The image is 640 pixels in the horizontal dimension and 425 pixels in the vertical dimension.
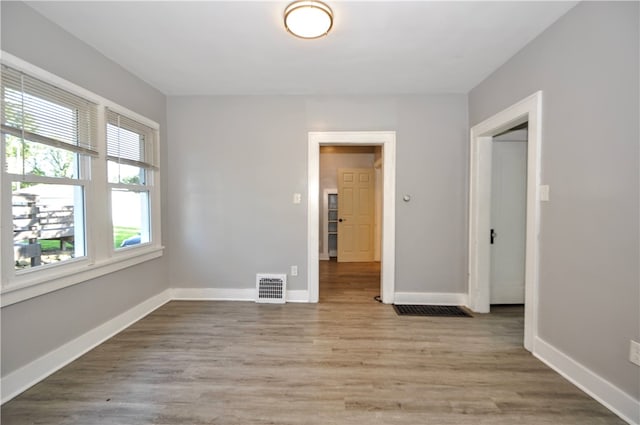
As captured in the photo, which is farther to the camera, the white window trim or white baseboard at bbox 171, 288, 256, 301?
white baseboard at bbox 171, 288, 256, 301

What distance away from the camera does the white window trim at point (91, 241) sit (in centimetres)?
168

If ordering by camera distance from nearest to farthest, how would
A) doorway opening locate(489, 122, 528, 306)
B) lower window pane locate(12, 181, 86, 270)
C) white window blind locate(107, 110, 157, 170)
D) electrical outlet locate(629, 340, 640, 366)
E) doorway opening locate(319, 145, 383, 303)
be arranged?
electrical outlet locate(629, 340, 640, 366) < lower window pane locate(12, 181, 86, 270) < white window blind locate(107, 110, 157, 170) < doorway opening locate(489, 122, 528, 306) < doorway opening locate(319, 145, 383, 303)

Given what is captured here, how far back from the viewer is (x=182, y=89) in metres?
3.22

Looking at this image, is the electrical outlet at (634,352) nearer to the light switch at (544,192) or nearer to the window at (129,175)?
the light switch at (544,192)

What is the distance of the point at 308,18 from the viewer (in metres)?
1.81

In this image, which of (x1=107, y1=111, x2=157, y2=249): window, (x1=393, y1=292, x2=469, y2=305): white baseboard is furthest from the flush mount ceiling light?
(x1=393, y1=292, x2=469, y2=305): white baseboard

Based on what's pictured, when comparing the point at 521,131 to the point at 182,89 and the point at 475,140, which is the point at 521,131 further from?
the point at 182,89

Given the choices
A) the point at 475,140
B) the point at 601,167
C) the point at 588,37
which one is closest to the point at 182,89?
the point at 475,140

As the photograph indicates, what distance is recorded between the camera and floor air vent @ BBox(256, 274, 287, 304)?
3.37 meters

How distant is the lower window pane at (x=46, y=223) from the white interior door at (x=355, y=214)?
14.9 ft

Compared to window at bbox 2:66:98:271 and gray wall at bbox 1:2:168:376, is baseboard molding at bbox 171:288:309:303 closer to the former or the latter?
gray wall at bbox 1:2:168:376

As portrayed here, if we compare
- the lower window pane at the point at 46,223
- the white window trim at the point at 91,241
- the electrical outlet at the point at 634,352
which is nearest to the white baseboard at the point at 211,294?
the white window trim at the point at 91,241

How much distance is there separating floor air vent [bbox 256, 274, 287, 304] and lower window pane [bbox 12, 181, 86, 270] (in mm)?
1781

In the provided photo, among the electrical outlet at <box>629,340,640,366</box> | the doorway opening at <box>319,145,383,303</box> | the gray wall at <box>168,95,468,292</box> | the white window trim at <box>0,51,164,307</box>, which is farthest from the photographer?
the doorway opening at <box>319,145,383,303</box>
